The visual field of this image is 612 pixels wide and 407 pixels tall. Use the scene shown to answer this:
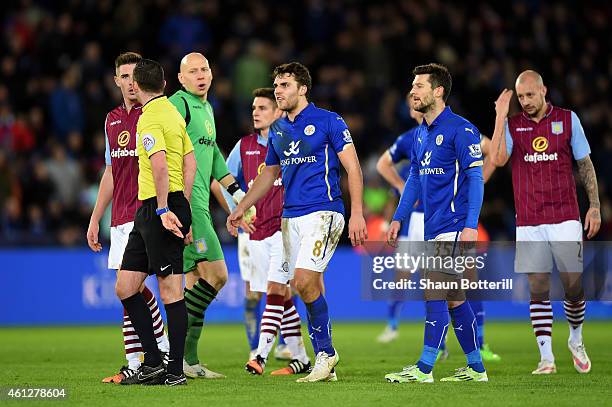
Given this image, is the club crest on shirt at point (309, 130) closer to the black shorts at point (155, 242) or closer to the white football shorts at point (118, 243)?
the black shorts at point (155, 242)

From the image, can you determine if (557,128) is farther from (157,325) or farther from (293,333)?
(157,325)

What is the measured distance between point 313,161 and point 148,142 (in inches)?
60.1

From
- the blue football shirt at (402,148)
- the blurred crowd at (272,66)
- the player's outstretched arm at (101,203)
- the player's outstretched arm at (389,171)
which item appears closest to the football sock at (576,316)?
the blue football shirt at (402,148)

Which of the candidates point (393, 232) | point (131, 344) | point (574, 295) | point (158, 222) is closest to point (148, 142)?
→ point (158, 222)

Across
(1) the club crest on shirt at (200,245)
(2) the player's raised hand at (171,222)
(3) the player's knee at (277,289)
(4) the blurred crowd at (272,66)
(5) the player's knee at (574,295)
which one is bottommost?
(5) the player's knee at (574,295)

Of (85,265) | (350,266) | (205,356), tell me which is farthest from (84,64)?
(205,356)

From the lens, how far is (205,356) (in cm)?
1283

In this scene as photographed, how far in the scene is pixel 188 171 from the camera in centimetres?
927

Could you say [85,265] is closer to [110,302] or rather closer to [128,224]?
[110,302]

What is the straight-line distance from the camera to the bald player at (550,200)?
36.1 feet

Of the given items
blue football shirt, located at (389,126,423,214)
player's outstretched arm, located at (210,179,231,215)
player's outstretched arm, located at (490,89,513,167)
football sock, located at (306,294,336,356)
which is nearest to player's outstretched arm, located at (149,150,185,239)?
football sock, located at (306,294,336,356)

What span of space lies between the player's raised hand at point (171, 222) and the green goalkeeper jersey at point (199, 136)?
1.27 metres

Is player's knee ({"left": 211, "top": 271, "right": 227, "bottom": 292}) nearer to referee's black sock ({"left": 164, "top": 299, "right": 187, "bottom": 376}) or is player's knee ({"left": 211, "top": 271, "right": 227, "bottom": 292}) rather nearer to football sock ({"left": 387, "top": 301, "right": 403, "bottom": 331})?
referee's black sock ({"left": 164, "top": 299, "right": 187, "bottom": 376})

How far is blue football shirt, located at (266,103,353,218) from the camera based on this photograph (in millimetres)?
9555
